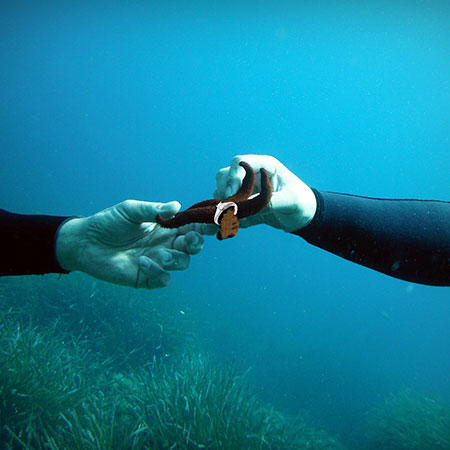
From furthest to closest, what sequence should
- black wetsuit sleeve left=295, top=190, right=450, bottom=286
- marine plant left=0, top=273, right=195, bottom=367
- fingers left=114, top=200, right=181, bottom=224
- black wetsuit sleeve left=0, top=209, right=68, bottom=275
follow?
marine plant left=0, top=273, right=195, bottom=367
black wetsuit sleeve left=0, top=209, right=68, bottom=275
fingers left=114, top=200, right=181, bottom=224
black wetsuit sleeve left=295, top=190, right=450, bottom=286

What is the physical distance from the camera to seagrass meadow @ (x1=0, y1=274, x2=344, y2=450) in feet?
11.5

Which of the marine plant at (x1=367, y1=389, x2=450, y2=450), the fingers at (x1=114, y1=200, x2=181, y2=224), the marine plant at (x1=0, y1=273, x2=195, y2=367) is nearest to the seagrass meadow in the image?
the marine plant at (x1=0, y1=273, x2=195, y2=367)

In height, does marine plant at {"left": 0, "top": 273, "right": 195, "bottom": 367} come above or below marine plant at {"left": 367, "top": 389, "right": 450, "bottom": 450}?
above

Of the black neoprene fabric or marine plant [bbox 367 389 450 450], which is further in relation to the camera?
marine plant [bbox 367 389 450 450]

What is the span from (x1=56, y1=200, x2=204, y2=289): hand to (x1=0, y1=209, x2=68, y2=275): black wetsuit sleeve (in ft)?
0.20

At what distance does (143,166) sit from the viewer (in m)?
88.1

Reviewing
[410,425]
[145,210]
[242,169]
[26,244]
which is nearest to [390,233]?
[242,169]

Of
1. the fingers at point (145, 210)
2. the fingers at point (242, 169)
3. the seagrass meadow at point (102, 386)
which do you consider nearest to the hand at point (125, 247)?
the fingers at point (145, 210)

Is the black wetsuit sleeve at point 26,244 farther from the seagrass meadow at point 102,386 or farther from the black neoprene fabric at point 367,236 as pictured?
the seagrass meadow at point 102,386

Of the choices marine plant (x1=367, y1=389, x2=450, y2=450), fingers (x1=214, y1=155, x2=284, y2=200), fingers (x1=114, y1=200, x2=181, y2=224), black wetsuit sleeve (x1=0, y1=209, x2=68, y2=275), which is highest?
fingers (x1=214, y1=155, x2=284, y2=200)

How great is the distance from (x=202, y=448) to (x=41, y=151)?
109296 millimetres

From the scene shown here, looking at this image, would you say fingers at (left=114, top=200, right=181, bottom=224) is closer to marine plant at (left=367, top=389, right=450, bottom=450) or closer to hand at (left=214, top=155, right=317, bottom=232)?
hand at (left=214, top=155, right=317, bottom=232)

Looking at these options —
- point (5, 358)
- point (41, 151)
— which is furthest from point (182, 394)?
point (41, 151)

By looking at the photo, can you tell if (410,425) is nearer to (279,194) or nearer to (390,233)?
(390,233)
